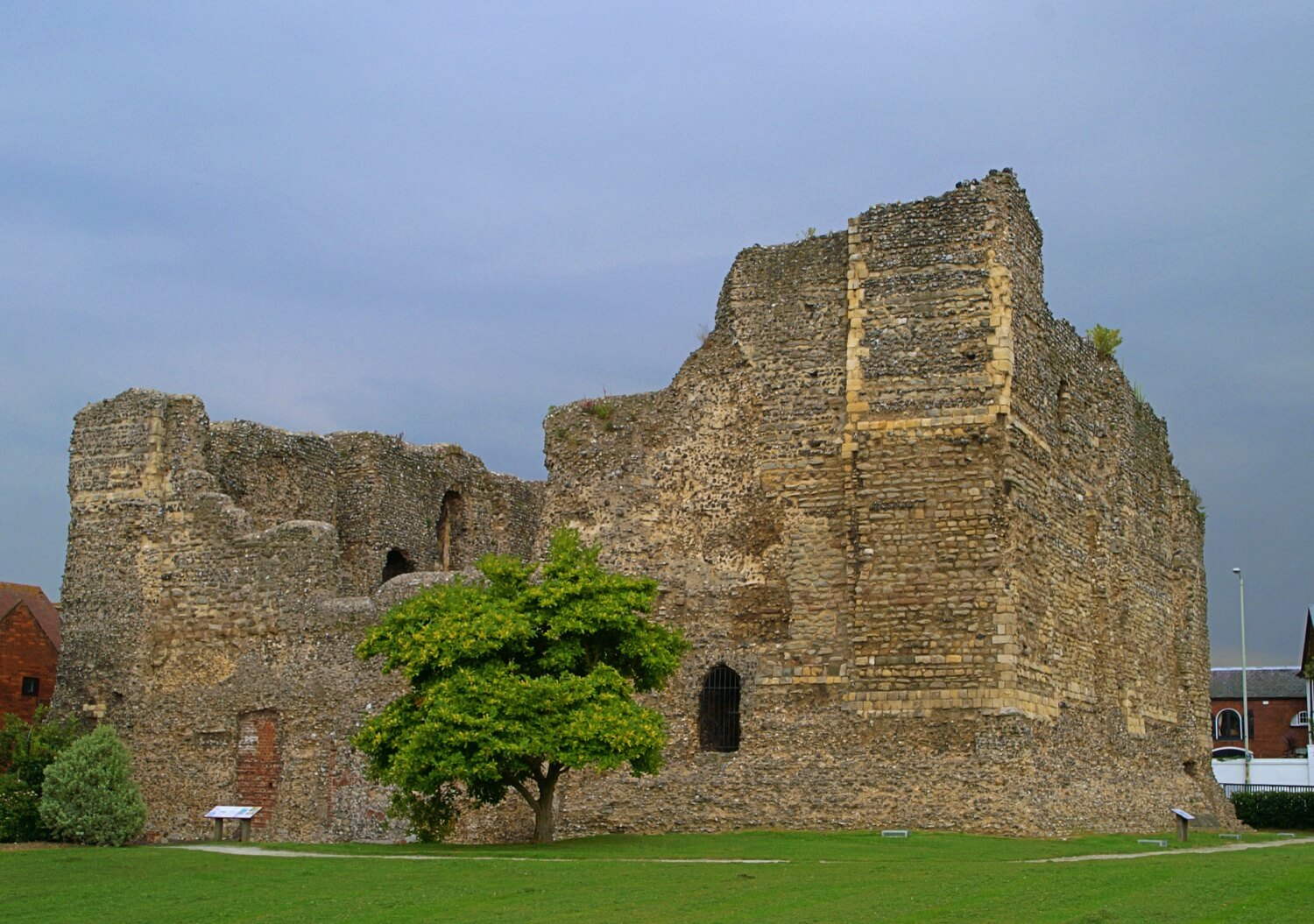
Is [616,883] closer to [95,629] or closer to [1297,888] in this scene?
[1297,888]

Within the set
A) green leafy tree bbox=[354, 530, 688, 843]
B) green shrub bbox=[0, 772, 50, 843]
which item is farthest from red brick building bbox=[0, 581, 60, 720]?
green leafy tree bbox=[354, 530, 688, 843]

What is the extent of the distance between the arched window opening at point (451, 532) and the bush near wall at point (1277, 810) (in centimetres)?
2027

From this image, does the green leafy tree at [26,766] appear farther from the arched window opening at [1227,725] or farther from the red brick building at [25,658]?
the arched window opening at [1227,725]

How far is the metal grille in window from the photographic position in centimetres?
2569

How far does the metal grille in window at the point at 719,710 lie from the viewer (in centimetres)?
2569

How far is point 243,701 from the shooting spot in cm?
2886

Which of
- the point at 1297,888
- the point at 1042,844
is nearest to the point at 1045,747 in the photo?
the point at 1042,844

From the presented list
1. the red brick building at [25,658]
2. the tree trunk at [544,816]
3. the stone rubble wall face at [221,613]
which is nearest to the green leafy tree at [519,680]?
the tree trunk at [544,816]

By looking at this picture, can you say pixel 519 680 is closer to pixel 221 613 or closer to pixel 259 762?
pixel 259 762

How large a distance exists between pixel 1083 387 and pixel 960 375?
4.94 m

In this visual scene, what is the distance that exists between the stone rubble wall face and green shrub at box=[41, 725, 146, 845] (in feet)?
Result: 7.67

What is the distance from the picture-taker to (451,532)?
115 ft

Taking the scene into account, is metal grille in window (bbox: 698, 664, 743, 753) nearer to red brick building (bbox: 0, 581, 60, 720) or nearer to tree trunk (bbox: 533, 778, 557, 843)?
tree trunk (bbox: 533, 778, 557, 843)

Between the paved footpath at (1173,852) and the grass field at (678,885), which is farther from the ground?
the paved footpath at (1173,852)
